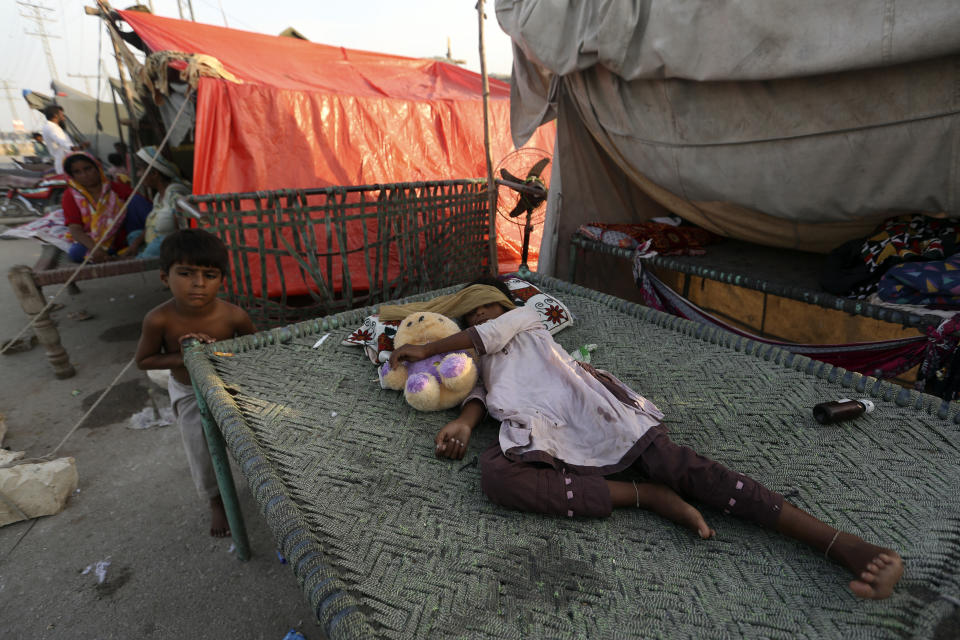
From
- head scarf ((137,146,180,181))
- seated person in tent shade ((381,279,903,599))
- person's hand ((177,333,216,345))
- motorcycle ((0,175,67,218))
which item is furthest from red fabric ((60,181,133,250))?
motorcycle ((0,175,67,218))

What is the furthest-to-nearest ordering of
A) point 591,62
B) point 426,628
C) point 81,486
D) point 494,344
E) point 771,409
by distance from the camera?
1. point 591,62
2. point 81,486
3. point 494,344
4. point 771,409
5. point 426,628

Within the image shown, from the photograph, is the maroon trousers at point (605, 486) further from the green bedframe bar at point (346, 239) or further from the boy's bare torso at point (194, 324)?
the green bedframe bar at point (346, 239)

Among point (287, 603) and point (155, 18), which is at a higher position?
point (155, 18)

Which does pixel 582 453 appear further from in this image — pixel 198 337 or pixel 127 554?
pixel 127 554

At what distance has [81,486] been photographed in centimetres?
243

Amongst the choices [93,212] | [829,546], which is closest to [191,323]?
[829,546]

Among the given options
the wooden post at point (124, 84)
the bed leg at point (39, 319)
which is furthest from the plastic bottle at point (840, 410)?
the wooden post at point (124, 84)

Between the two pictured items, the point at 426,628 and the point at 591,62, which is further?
the point at 591,62

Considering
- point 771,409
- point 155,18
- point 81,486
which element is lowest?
point 81,486

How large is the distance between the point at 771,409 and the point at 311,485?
1.67 meters

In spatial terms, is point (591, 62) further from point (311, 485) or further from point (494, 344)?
point (311, 485)

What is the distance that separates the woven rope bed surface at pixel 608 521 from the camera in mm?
994

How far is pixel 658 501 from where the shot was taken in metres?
1.30

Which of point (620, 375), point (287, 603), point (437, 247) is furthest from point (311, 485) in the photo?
point (437, 247)
